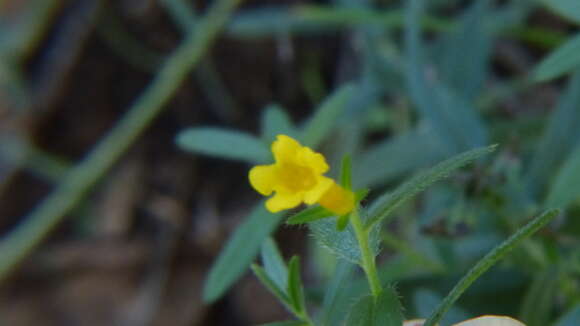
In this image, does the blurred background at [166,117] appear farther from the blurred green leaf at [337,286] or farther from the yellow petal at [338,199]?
the yellow petal at [338,199]

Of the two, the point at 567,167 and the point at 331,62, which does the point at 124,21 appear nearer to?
the point at 331,62

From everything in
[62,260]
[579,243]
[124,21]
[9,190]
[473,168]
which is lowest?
[579,243]

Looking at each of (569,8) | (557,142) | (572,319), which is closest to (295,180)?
(572,319)

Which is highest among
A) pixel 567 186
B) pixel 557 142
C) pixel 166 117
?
pixel 166 117

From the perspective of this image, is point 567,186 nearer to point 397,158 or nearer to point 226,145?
point 226,145

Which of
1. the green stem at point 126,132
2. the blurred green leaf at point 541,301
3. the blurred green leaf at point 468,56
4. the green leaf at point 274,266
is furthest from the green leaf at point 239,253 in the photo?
the green stem at point 126,132

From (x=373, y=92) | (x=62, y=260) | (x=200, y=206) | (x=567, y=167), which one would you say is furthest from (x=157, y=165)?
(x=567, y=167)
